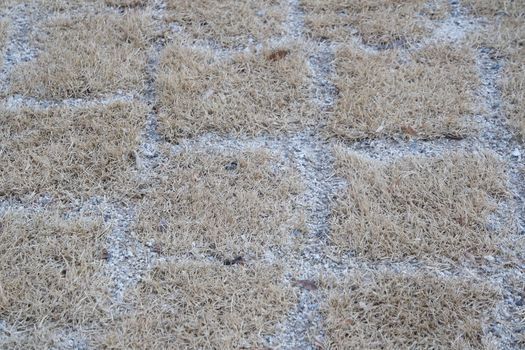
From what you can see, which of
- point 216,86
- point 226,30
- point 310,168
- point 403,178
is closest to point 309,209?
point 310,168

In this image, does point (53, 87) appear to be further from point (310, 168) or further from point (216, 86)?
point (310, 168)

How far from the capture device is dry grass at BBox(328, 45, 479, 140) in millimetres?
2467

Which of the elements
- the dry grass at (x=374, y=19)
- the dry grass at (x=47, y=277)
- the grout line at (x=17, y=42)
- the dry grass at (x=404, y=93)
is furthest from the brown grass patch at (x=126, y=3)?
the dry grass at (x=47, y=277)

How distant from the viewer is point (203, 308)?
1.92 meters

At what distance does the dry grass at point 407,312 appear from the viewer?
184cm

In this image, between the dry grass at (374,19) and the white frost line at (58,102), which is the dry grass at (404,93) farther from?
the white frost line at (58,102)

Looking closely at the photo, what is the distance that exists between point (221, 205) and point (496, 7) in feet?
5.60

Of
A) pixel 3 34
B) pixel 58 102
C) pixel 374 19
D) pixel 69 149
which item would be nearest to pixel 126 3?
pixel 3 34

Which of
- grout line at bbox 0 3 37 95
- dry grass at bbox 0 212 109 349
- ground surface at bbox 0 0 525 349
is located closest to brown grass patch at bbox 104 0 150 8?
ground surface at bbox 0 0 525 349

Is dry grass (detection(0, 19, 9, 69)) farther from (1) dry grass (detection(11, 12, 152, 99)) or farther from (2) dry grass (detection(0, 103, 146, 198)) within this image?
(2) dry grass (detection(0, 103, 146, 198))

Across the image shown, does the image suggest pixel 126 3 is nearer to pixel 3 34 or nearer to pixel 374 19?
pixel 3 34

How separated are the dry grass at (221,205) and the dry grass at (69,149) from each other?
18cm

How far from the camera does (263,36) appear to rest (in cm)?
286

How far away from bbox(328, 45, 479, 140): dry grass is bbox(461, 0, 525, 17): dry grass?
1.10ft
